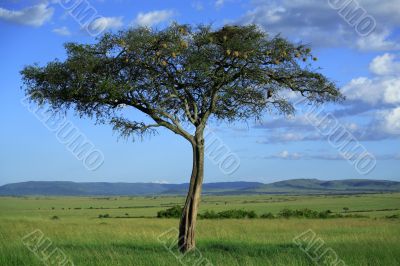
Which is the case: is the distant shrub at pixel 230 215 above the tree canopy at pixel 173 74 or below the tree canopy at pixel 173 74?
below

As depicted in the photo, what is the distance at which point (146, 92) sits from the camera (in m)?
17.8

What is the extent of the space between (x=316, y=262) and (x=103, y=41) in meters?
8.87

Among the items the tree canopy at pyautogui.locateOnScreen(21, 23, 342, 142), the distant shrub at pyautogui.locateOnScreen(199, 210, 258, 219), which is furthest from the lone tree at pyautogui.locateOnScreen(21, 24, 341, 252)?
the distant shrub at pyautogui.locateOnScreen(199, 210, 258, 219)

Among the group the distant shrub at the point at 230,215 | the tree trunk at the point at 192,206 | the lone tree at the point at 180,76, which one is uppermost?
the lone tree at the point at 180,76

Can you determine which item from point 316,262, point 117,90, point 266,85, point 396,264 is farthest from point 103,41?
point 396,264

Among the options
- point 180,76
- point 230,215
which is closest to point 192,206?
point 180,76

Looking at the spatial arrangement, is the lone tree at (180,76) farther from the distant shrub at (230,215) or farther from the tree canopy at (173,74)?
the distant shrub at (230,215)

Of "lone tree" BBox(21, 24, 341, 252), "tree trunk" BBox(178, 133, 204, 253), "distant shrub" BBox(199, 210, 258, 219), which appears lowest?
"distant shrub" BBox(199, 210, 258, 219)

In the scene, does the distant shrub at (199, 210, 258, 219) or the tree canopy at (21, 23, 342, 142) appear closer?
the tree canopy at (21, 23, 342, 142)

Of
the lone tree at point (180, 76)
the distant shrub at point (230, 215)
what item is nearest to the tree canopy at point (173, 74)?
the lone tree at point (180, 76)

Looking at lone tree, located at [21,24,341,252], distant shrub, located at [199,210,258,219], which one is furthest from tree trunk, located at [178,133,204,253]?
distant shrub, located at [199,210,258,219]

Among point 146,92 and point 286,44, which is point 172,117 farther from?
point 286,44

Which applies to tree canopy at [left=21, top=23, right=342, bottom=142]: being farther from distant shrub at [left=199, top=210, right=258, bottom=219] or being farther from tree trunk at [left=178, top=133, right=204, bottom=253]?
distant shrub at [left=199, top=210, right=258, bottom=219]

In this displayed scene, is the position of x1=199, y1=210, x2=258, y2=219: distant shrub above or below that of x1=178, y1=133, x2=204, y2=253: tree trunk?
below
